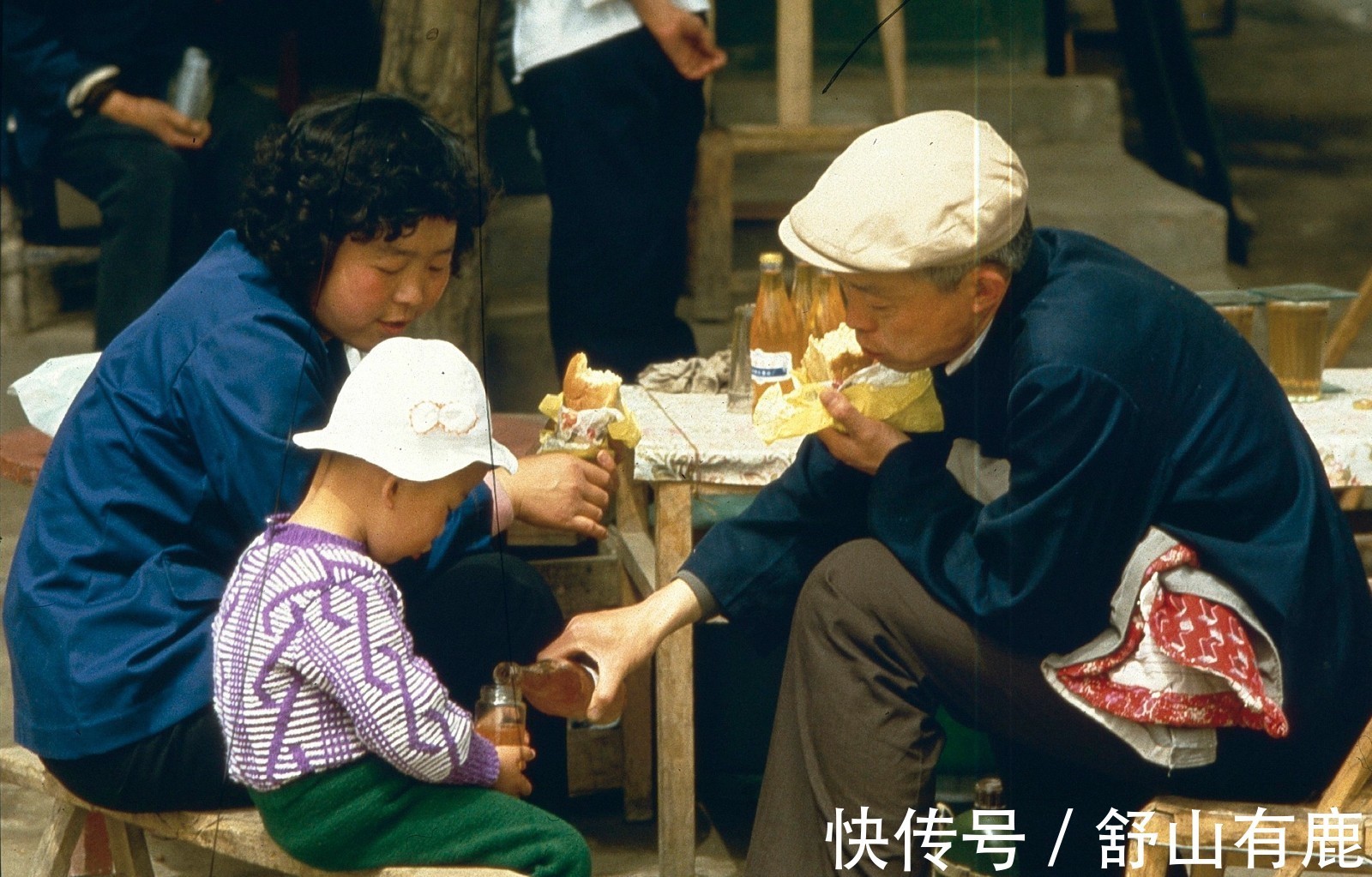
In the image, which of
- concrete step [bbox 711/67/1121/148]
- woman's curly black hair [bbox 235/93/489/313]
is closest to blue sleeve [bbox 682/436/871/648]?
woman's curly black hair [bbox 235/93/489/313]

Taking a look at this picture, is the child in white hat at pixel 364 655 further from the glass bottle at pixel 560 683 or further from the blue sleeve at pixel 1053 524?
the blue sleeve at pixel 1053 524

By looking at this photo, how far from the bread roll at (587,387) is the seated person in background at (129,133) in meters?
1.75

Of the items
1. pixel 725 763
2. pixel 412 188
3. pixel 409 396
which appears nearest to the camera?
pixel 409 396

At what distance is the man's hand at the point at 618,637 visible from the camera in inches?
94.9

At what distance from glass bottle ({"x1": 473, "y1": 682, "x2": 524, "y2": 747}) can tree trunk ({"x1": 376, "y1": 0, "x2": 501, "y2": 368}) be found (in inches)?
61.1

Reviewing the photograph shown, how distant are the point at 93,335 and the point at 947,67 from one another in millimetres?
3192

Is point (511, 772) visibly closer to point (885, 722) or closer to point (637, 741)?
point (885, 722)

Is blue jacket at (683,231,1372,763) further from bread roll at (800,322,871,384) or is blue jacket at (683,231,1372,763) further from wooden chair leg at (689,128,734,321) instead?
wooden chair leg at (689,128,734,321)

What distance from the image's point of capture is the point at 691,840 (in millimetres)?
2896

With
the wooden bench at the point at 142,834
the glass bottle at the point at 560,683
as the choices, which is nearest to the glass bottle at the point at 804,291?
the glass bottle at the point at 560,683

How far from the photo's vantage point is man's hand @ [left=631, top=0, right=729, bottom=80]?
3711 mm

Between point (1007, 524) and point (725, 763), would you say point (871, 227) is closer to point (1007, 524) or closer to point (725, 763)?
point (1007, 524)

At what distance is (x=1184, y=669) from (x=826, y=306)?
1.02 m

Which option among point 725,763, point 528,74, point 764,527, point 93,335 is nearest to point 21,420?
point 93,335
